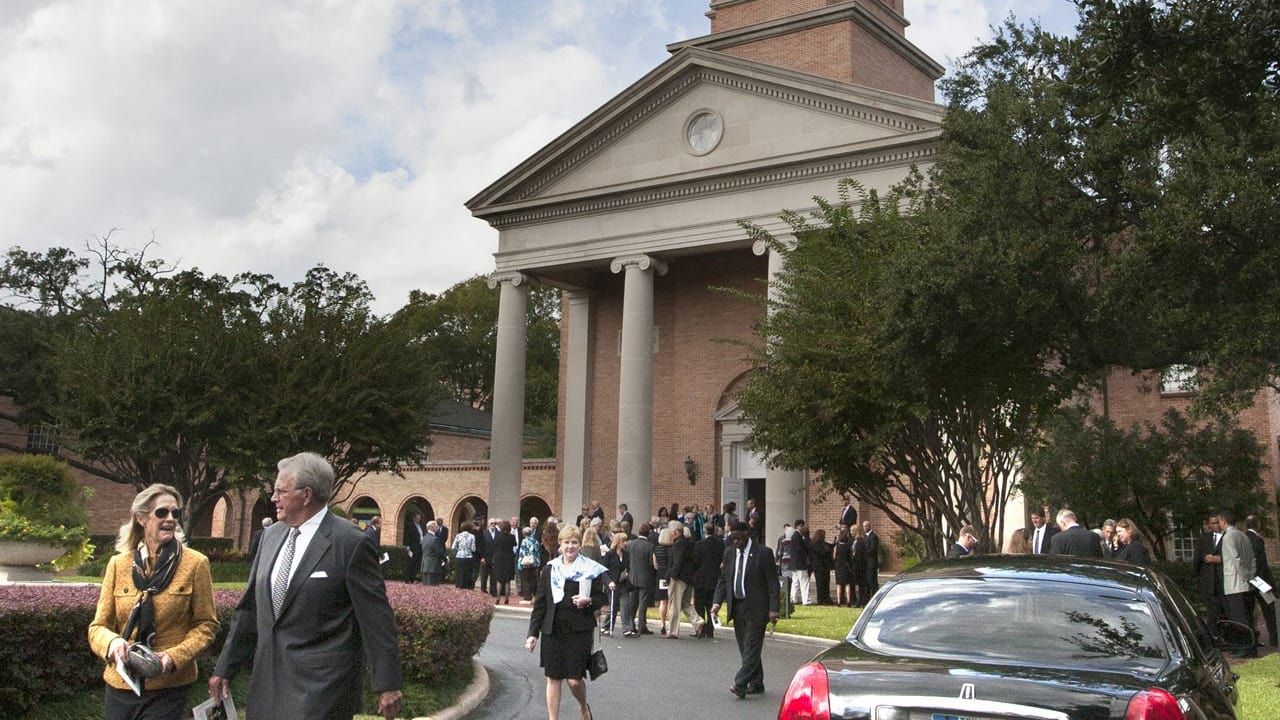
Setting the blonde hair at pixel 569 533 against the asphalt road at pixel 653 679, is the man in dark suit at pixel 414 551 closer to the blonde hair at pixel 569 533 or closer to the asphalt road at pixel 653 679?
the asphalt road at pixel 653 679

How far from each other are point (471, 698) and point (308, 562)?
6485mm

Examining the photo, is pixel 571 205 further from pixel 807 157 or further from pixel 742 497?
pixel 742 497

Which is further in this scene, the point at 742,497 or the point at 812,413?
the point at 742,497

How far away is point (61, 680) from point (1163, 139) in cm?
1357

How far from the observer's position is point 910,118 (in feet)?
93.4

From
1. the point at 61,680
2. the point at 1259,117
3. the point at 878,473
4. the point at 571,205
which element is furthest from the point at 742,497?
the point at 61,680

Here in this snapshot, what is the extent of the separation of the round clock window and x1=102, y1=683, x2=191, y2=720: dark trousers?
2723 centimetres

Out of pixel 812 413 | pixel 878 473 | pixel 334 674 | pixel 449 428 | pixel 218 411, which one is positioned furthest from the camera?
pixel 449 428

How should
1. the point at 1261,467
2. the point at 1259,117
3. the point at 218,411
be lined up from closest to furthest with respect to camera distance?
the point at 1259,117 < the point at 1261,467 < the point at 218,411

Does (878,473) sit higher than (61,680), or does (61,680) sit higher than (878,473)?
(878,473)

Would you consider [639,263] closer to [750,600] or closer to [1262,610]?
[1262,610]

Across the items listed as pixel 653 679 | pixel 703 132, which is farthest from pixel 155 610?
pixel 703 132

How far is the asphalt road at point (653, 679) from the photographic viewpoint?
11.0 m

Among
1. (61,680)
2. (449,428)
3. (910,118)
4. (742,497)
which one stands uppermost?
(910,118)
